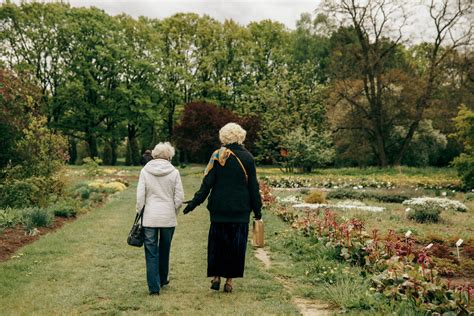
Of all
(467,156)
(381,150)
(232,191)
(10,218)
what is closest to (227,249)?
(232,191)

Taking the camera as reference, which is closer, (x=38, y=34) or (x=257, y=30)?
(x=38, y=34)

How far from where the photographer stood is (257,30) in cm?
4791

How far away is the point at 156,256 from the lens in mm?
5742

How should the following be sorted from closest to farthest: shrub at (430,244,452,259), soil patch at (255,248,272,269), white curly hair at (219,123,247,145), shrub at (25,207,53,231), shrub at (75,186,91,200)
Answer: white curly hair at (219,123,247,145) < shrub at (430,244,452,259) < soil patch at (255,248,272,269) < shrub at (25,207,53,231) < shrub at (75,186,91,200)

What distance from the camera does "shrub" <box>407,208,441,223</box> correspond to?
1094 cm

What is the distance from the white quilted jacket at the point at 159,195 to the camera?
572 centimetres

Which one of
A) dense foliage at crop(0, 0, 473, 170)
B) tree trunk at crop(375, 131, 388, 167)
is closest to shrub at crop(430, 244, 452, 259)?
dense foliage at crop(0, 0, 473, 170)

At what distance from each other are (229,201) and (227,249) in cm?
57

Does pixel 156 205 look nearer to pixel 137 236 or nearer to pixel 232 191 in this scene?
pixel 137 236

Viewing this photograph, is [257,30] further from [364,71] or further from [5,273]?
[5,273]

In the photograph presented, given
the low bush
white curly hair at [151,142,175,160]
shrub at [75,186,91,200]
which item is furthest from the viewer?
the low bush

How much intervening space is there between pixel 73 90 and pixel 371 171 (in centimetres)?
2494

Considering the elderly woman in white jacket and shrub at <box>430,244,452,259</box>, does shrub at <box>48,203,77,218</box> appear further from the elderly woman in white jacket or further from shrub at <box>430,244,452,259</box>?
shrub at <box>430,244,452,259</box>

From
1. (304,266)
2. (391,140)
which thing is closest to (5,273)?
(304,266)
